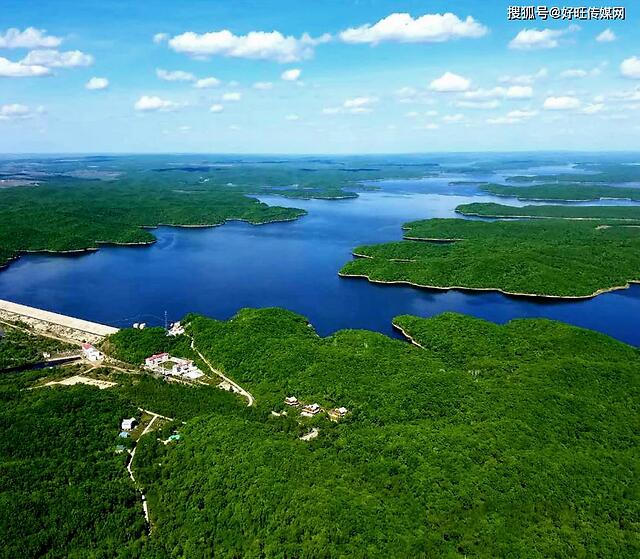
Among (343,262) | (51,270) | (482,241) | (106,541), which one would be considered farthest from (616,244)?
(51,270)

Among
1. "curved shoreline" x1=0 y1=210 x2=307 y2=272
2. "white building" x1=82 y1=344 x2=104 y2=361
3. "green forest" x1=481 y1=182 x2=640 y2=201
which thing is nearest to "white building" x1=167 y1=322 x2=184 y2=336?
"white building" x1=82 y1=344 x2=104 y2=361

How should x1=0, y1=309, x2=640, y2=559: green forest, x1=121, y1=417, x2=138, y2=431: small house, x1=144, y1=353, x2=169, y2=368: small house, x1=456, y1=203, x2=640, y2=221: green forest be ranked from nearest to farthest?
1. x1=0, y1=309, x2=640, y2=559: green forest
2. x1=121, y1=417, x2=138, y2=431: small house
3. x1=144, y1=353, x2=169, y2=368: small house
4. x1=456, y1=203, x2=640, y2=221: green forest

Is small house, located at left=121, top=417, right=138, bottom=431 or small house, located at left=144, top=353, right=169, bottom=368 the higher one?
small house, located at left=144, top=353, right=169, bottom=368

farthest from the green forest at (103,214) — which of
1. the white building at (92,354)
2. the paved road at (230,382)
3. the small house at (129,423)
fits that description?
the small house at (129,423)

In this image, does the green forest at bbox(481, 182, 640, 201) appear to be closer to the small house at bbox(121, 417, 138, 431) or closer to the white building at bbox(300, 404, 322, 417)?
the white building at bbox(300, 404, 322, 417)

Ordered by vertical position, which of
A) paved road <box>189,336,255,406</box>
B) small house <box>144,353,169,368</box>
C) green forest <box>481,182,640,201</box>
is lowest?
paved road <box>189,336,255,406</box>

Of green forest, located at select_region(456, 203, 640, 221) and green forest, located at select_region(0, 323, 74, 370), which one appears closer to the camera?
green forest, located at select_region(0, 323, 74, 370)

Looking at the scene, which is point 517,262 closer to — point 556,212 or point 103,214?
point 556,212

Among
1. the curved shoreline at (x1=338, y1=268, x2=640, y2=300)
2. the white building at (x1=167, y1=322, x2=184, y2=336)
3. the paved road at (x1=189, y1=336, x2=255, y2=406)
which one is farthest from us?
the curved shoreline at (x1=338, y1=268, x2=640, y2=300)
